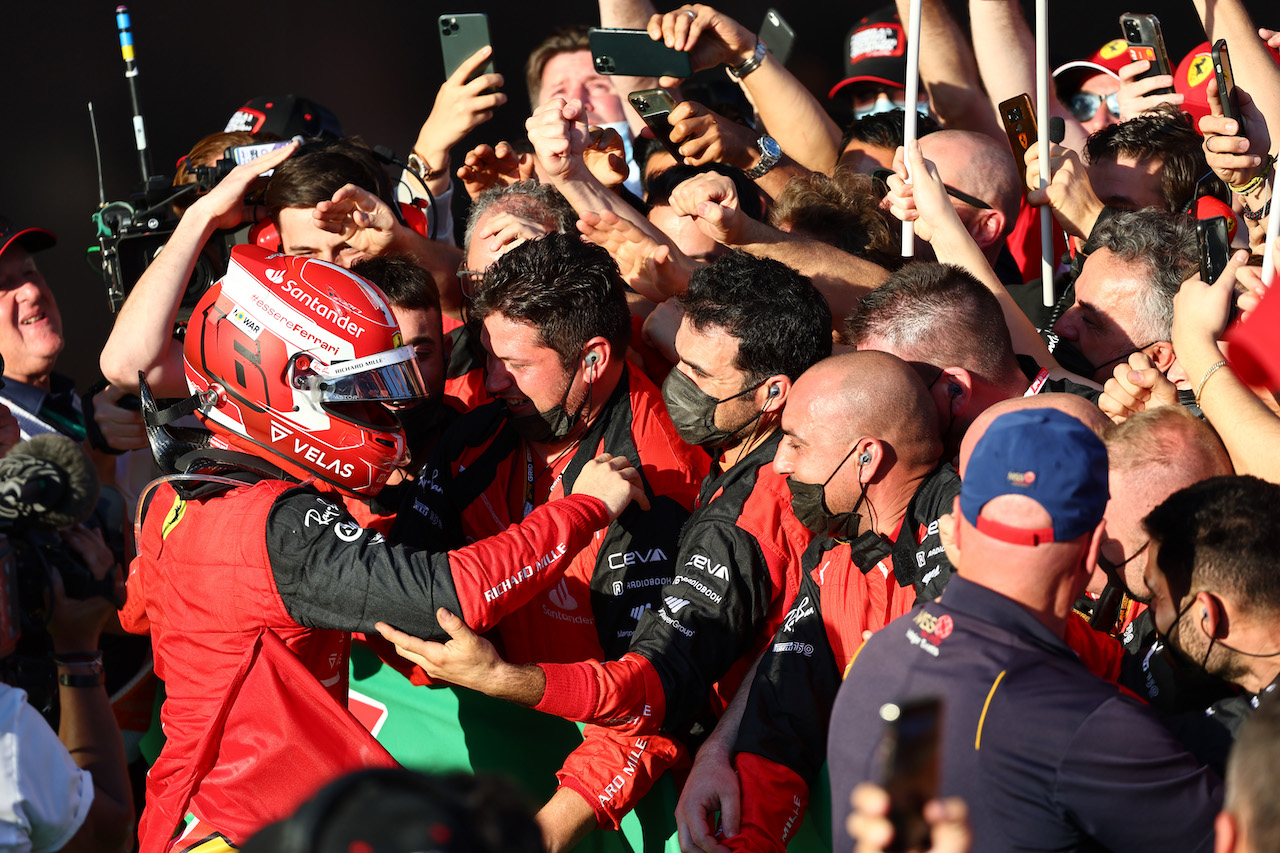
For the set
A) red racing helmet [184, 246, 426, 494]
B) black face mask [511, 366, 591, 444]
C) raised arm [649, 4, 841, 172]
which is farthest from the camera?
raised arm [649, 4, 841, 172]

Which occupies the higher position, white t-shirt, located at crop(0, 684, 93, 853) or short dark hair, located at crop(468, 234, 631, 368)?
short dark hair, located at crop(468, 234, 631, 368)

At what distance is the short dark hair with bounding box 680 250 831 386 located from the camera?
374 cm

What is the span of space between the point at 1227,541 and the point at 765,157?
318 cm

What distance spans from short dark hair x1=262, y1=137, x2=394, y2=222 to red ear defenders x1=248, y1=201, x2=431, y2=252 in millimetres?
66

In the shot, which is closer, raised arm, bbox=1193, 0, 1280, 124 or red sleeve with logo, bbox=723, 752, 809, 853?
red sleeve with logo, bbox=723, 752, 809, 853

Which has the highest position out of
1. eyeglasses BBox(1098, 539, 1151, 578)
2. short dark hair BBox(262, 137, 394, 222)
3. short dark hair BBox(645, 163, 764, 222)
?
short dark hair BBox(262, 137, 394, 222)

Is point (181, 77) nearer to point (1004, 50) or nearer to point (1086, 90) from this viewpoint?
point (1004, 50)

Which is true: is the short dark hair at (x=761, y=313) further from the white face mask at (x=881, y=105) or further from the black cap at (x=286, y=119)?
the white face mask at (x=881, y=105)

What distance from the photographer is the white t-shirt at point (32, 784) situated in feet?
8.21

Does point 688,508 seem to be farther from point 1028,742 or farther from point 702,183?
point 1028,742

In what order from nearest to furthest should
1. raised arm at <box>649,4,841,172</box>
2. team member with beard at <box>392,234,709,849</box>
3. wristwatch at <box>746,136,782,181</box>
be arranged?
team member with beard at <box>392,234,709,849</box>, raised arm at <box>649,4,841,172</box>, wristwatch at <box>746,136,782,181</box>

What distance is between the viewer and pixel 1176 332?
3314 millimetres

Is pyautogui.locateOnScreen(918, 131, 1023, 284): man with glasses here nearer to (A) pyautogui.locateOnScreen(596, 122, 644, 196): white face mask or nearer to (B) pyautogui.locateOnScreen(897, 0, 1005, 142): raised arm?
(B) pyautogui.locateOnScreen(897, 0, 1005, 142): raised arm

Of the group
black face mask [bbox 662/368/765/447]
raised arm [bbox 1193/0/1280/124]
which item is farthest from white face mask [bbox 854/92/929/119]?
black face mask [bbox 662/368/765/447]
